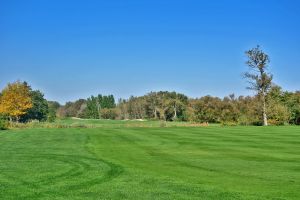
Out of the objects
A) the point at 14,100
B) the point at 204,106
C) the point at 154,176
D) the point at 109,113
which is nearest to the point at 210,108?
the point at 204,106

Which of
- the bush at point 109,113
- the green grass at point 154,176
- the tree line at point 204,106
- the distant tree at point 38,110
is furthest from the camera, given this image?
the bush at point 109,113

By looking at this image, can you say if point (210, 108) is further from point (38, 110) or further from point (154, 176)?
point (154, 176)

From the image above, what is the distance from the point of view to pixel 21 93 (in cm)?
8281

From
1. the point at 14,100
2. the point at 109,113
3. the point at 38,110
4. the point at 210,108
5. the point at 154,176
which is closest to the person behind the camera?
the point at 154,176

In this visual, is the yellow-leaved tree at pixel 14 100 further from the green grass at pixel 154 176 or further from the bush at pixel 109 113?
the bush at pixel 109 113

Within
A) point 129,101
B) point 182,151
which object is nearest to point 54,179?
point 182,151

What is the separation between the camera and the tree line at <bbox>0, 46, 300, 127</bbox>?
71.1 meters

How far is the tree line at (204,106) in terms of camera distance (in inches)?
2800

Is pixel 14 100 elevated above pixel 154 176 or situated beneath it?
elevated above

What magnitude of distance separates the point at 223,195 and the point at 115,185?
3299 mm

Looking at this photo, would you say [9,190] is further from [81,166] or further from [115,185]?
[81,166]

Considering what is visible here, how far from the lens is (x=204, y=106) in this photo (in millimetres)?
94188

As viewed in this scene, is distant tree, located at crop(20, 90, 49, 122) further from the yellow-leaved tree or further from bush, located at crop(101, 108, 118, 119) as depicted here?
bush, located at crop(101, 108, 118, 119)

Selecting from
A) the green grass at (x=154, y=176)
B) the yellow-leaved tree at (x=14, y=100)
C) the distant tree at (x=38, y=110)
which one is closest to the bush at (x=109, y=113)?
the distant tree at (x=38, y=110)
